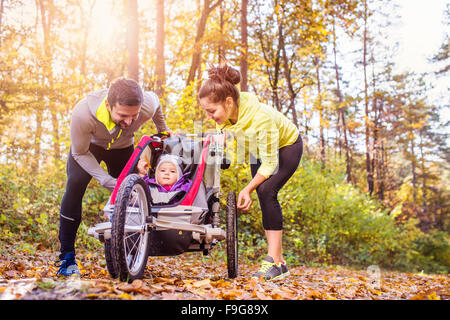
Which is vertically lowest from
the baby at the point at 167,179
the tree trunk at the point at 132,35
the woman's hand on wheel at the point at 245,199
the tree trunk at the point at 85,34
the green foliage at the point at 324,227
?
the green foliage at the point at 324,227

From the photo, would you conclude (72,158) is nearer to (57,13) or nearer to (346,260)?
(346,260)

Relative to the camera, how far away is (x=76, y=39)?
58.5 ft

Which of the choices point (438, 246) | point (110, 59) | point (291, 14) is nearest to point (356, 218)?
point (291, 14)

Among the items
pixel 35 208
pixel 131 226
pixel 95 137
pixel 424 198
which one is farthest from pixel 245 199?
pixel 424 198

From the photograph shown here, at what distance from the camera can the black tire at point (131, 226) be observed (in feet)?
8.82

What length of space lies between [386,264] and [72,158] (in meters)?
13.8

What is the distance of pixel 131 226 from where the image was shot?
3066 mm

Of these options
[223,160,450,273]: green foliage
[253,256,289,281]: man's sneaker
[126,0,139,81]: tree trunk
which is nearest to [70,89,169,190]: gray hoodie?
[253,256,289,281]: man's sneaker

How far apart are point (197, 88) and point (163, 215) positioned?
652 cm

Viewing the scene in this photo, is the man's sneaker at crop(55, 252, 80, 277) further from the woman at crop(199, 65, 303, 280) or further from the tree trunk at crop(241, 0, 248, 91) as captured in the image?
the tree trunk at crop(241, 0, 248, 91)

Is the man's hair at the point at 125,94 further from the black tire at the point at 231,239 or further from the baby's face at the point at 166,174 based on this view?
the black tire at the point at 231,239

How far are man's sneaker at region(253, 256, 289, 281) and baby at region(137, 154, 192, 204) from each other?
1.06 meters

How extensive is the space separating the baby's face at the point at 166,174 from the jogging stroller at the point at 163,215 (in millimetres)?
163

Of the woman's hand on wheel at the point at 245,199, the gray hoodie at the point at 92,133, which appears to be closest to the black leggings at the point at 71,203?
the gray hoodie at the point at 92,133
